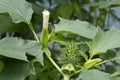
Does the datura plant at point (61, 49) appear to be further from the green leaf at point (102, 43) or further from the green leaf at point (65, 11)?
the green leaf at point (65, 11)

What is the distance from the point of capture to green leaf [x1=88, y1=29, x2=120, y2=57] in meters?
0.64

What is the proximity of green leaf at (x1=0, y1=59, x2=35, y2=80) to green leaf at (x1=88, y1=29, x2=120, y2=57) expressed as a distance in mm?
122

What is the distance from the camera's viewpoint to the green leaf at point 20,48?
Answer: 57 cm

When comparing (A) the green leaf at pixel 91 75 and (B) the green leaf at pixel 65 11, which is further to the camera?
(B) the green leaf at pixel 65 11

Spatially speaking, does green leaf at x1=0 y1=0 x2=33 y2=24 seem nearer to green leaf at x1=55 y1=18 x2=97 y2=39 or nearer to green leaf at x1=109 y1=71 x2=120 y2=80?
green leaf at x1=55 y1=18 x2=97 y2=39

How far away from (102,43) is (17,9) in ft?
0.56

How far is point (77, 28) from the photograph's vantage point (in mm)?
661

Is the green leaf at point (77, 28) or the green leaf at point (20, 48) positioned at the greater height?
the green leaf at point (77, 28)

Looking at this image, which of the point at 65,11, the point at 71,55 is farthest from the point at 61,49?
the point at 65,11

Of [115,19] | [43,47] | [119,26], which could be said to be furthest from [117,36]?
[119,26]

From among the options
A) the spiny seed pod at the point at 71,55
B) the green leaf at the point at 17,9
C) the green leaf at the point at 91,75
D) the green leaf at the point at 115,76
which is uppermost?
the green leaf at the point at 17,9

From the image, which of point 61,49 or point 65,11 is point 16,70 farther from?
point 65,11

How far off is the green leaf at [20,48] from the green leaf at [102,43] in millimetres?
99

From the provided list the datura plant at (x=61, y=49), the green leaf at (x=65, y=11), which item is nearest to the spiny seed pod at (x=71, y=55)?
the datura plant at (x=61, y=49)
